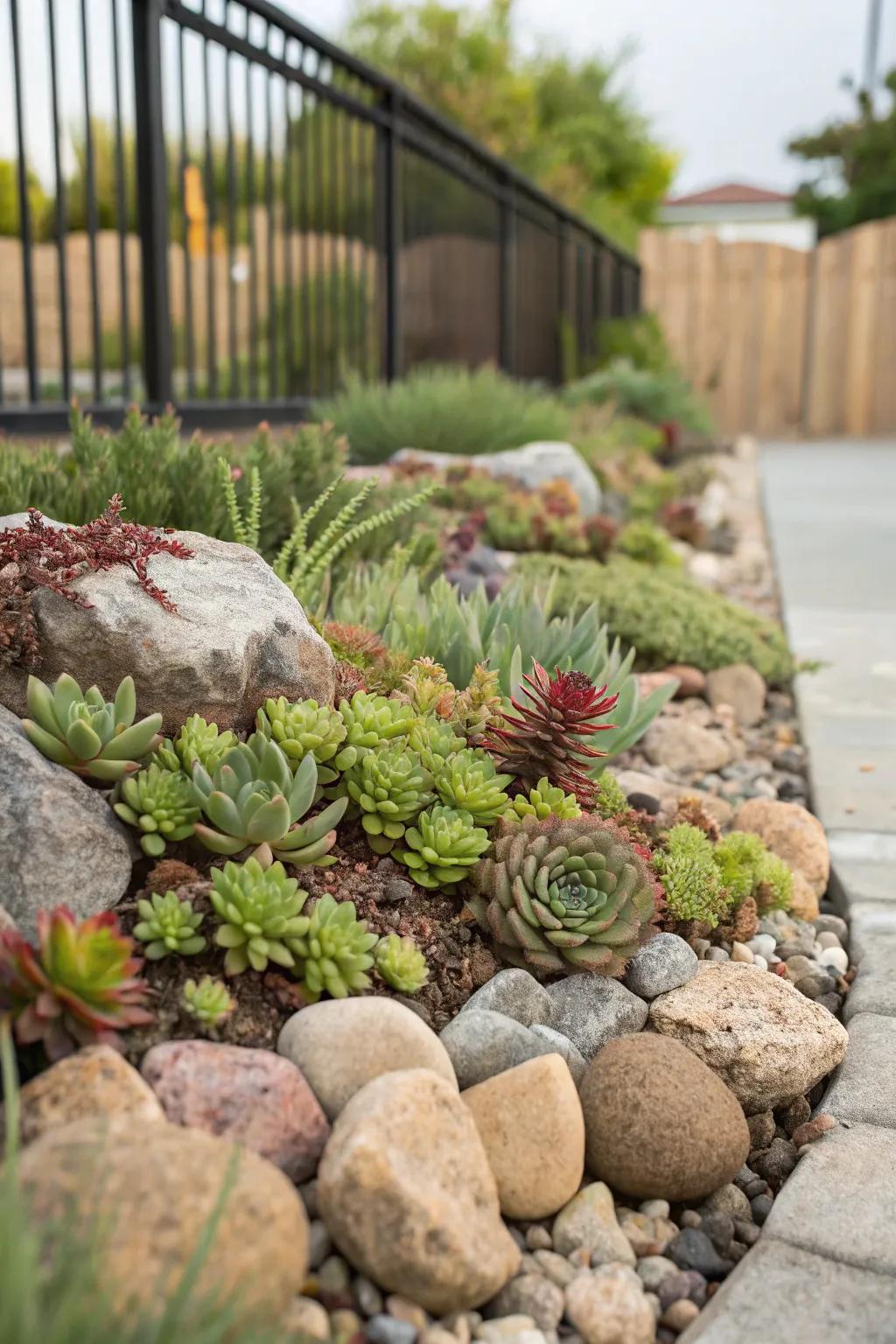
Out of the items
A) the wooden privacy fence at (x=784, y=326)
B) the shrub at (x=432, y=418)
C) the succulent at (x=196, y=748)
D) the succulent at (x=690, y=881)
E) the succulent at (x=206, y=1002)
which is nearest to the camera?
the succulent at (x=206, y=1002)

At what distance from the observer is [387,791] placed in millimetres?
2234

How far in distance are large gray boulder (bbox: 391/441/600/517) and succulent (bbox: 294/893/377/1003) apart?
3898 mm

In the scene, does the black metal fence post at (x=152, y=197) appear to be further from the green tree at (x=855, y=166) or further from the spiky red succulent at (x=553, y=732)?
the green tree at (x=855, y=166)

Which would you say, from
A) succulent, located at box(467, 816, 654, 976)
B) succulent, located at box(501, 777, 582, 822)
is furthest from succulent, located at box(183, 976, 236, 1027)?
succulent, located at box(501, 777, 582, 822)

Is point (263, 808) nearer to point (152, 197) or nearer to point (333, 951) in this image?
point (333, 951)

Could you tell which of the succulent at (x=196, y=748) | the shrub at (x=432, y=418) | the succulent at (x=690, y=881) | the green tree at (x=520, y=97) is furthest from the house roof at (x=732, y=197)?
the succulent at (x=196, y=748)

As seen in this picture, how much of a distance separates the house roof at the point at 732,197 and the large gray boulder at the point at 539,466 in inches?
1772

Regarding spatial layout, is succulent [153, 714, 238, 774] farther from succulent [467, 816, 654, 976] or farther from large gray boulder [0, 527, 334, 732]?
succulent [467, 816, 654, 976]

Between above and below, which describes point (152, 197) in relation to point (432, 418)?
above

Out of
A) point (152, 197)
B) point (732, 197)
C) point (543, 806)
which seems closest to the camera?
point (543, 806)

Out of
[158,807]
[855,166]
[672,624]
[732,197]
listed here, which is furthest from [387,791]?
[732,197]

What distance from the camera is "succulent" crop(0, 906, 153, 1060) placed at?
1.65 m

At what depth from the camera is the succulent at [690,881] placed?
2455 mm

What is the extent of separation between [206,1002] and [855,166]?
27670mm
